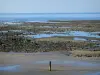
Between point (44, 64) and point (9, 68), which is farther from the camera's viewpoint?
point (44, 64)

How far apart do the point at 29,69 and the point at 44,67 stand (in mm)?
933

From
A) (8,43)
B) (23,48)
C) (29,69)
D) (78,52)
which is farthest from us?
(8,43)

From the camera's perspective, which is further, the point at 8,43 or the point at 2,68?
the point at 8,43

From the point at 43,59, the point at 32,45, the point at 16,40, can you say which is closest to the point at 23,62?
the point at 43,59

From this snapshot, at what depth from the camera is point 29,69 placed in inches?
638

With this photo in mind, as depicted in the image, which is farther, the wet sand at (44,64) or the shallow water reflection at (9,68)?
the shallow water reflection at (9,68)

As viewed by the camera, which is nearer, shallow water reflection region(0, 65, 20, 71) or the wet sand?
→ the wet sand

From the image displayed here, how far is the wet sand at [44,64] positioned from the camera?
1541 cm

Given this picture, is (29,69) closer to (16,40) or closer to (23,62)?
(23,62)

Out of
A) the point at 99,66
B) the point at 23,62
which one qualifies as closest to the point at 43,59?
the point at 23,62

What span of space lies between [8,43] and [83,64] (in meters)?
9.77

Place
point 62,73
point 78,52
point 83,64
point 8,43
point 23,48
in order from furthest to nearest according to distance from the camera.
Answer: point 8,43 < point 23,48 < point 78,52 < point 83,64 < point 62,73

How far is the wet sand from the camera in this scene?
50.6ft

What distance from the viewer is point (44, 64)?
57.3ft
